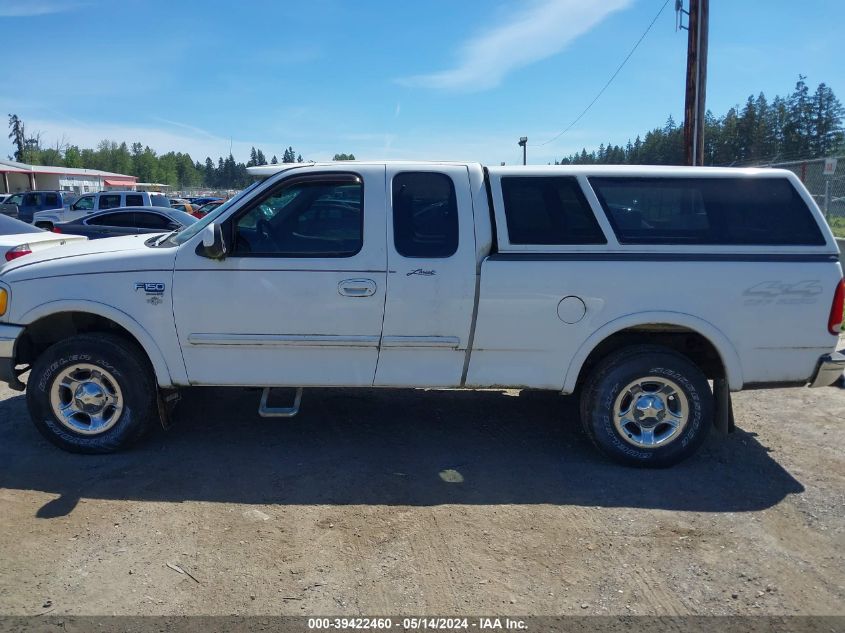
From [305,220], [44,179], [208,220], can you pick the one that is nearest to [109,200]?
[208,220]

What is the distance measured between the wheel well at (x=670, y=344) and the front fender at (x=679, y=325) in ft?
0.31

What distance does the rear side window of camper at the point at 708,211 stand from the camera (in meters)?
4.54

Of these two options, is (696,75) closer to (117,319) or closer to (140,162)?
(117,319)

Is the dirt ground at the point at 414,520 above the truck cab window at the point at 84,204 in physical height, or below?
below

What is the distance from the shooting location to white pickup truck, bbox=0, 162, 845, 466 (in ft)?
14.6

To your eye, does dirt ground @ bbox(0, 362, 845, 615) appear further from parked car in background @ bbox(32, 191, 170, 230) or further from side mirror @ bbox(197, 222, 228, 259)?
parked car in background @ bbox(32, 191, 170, 230)

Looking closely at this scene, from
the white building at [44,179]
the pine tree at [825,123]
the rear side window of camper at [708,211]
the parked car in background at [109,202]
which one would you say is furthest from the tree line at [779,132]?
the white building at [44,179]

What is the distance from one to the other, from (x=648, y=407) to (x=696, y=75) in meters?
9.65

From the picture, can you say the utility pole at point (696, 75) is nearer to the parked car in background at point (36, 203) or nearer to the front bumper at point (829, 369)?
the front bumper at point (829, 369)

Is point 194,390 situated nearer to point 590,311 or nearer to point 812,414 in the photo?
point 590,311

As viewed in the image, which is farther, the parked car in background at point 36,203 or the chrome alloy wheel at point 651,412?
the parked car in background at point 36,203

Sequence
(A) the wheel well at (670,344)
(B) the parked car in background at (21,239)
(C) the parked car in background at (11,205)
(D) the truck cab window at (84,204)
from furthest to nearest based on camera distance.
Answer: (C) the parked car in background at (11,205) → (D) the truck cab window at (84,204) → (B) the parked car in background at (21,239) → (A) the wheel well at (670,344)

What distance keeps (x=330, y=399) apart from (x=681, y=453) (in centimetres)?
298

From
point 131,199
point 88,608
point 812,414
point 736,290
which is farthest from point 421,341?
point 131,199
